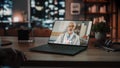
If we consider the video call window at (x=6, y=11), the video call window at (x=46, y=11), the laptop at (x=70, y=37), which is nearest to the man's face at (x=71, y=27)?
the laptop at (x=70, y=37)

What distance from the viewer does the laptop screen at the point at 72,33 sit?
160 centimetres

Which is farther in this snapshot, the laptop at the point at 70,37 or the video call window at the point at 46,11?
the video call window at the point at 46,11

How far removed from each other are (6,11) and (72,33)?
5926 millimetres

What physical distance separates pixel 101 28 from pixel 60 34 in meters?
0.44

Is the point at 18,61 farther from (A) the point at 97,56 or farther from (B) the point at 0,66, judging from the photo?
(A) the point at 97,56

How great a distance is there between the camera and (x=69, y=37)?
1.62 meters

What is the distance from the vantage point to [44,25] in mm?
7180

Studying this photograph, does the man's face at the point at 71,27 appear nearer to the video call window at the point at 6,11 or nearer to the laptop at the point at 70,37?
the laptop at the point at 70,37

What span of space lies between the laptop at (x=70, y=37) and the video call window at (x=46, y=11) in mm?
5438

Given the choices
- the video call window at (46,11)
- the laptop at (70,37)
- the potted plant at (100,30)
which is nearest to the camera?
the laptop at (70,37)

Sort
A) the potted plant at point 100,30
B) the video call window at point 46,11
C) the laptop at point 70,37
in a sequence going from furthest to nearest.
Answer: the video call window at point 46,11 → the potted plant at point 100,30 → the laptop at point 70,37

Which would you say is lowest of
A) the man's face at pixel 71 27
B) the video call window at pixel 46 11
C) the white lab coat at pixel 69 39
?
the white lab coat at pixel 69 39

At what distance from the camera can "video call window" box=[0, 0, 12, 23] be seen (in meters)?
7.20

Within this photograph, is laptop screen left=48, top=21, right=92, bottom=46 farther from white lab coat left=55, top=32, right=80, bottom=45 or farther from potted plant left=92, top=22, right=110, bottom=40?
potted plant left=92, top=22, right=110, bottom=40
